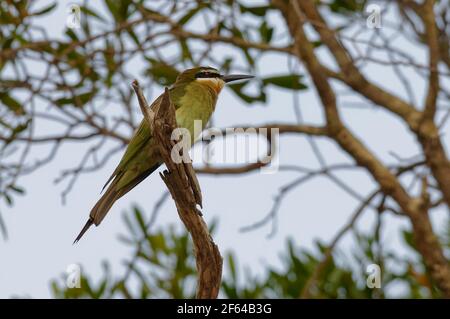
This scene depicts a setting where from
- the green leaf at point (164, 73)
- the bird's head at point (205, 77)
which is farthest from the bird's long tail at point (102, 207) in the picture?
the green leaf at point (164, 73)

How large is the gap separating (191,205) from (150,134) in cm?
44

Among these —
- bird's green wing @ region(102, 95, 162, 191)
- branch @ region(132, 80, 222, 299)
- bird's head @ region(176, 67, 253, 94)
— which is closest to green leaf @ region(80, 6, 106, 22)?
bird's head @ region(176, 67, 253, 94)

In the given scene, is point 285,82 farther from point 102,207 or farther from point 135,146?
point 102,207

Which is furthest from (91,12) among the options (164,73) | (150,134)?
(150,134)

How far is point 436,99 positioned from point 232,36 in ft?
2.83

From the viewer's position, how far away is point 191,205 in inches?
107

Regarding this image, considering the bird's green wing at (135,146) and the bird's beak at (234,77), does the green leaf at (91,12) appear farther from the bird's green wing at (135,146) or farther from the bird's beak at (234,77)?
the bird's green wing at (135,146)

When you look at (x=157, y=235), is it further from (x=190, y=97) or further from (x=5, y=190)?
(x=190, y=97)

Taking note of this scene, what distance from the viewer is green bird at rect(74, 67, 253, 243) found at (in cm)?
302

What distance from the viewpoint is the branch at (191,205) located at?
268 cm

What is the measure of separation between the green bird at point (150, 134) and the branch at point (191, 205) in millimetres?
294

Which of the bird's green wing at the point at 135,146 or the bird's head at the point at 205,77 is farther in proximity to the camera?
the bird's head at the point at 205,77

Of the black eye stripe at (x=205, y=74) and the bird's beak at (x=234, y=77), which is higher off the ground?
Result: the bird's beak at (x=234, y=77)
